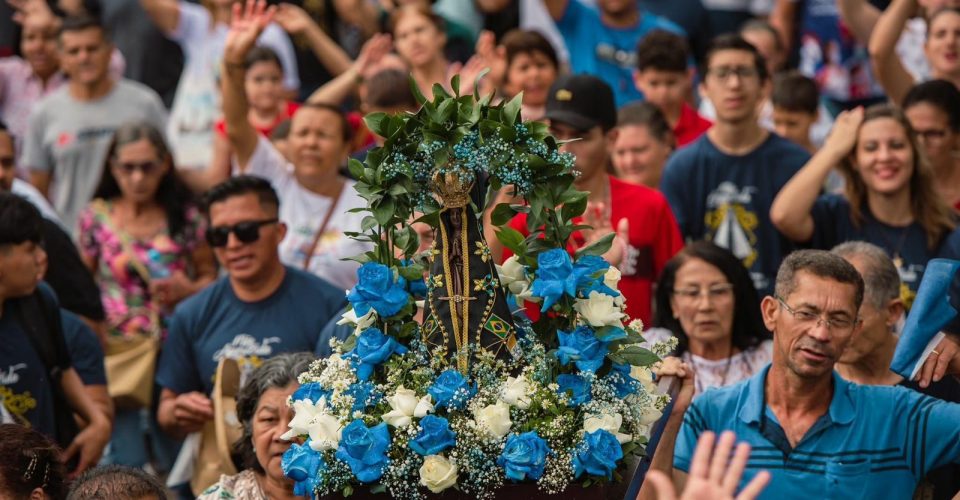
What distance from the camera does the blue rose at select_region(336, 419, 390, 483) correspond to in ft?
15.4

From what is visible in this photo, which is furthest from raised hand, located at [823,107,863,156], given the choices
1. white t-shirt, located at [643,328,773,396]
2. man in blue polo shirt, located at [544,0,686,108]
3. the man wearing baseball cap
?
man in blue polo shirt, located at [544,0,686,108]

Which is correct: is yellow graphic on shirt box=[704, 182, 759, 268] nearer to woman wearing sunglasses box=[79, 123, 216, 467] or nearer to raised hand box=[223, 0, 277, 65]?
raised hand box=[223, 0, 277, 65]

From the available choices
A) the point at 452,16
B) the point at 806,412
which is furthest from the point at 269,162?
the point at 806,412

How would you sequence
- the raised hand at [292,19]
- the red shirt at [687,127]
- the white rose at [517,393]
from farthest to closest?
1. the raised hand at [292,19]
2. the red shirt at [687,127]
3. the white rose at [517,393]

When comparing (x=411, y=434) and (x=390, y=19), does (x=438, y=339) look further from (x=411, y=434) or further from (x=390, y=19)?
(x=390, y=19)

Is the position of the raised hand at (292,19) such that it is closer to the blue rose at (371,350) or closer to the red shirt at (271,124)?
the red shirt at (271,124)

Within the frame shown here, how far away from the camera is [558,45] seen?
36.8 feet

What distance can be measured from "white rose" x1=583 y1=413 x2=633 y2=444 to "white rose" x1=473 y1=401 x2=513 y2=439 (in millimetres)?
241

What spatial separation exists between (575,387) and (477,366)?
31 centimetres

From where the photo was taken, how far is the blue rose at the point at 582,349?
15.9ft

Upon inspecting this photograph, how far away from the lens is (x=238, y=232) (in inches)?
321

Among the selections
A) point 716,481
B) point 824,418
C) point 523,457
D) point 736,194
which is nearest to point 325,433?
point 523,457

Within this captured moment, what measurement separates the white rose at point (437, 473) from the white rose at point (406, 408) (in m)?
0.14

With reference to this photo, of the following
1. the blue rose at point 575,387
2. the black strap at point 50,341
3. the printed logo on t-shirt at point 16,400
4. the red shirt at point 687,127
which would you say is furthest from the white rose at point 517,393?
the red shirt at point 687,127
